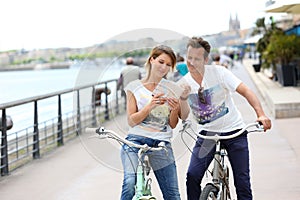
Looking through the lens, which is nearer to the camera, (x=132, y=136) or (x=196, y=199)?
(x=132, y=136)

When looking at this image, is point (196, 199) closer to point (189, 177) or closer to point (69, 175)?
point (189, 177)

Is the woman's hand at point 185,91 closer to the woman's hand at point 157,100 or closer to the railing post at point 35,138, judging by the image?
the woman's hand at point 157,100

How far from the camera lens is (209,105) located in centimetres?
430

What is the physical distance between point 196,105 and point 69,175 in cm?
400

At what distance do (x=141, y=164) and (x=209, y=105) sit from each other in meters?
0.80

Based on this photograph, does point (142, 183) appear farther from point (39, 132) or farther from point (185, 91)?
point (39, 132)

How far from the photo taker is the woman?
377 centimetres

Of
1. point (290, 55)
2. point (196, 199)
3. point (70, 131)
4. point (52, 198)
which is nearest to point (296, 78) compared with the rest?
point (290, 55)

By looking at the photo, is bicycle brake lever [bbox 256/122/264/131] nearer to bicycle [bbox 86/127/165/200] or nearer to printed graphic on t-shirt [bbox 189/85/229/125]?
printed graphic on t-shirt [bbox 189/85/229/125]

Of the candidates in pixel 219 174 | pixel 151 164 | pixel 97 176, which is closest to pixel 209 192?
pixel 219 174

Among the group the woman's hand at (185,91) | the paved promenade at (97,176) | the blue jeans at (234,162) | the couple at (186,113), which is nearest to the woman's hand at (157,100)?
the couple at (186,113)

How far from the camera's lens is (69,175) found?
7.88 meters

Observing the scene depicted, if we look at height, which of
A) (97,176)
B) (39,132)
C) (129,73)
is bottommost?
(97,176)

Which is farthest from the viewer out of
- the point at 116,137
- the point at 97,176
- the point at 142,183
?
the point at 97,176
